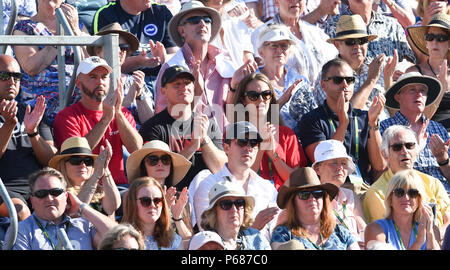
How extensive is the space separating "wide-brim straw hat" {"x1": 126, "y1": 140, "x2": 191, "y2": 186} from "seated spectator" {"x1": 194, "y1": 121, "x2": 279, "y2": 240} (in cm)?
23

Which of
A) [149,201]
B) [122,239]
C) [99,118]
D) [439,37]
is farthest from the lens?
[439,37]

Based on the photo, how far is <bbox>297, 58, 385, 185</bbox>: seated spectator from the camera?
1176 centimetres

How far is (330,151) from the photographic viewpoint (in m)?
11.1

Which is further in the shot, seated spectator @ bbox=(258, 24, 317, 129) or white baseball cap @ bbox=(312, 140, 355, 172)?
seated spectator @ bbox=(258, 24, 317, 129)

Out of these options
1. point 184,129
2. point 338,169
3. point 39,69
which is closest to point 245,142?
point 184,129

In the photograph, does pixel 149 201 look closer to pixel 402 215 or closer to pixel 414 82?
pixel 402 215

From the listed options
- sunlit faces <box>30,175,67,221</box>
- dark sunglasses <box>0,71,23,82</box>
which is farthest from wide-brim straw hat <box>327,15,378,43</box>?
sunlit faces <box>30,175,67,221</box>

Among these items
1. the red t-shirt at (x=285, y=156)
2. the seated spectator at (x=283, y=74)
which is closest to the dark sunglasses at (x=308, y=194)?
the red t-shirt at (x=285, y=156)

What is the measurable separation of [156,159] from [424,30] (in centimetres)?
408

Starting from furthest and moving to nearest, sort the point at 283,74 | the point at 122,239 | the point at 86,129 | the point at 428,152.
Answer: the point at 283,74
the point at 428,152
the point at 86,129
the point at 122,239

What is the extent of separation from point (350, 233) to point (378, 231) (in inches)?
8.8

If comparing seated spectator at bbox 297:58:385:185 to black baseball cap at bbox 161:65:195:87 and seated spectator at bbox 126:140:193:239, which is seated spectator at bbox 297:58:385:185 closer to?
black baseball cap at bbox 161:65:195:87
